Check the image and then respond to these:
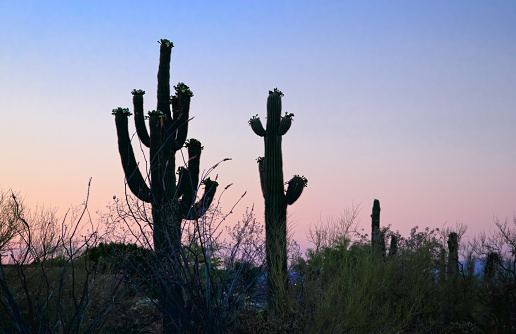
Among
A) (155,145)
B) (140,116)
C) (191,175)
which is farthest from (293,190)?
(140,116)

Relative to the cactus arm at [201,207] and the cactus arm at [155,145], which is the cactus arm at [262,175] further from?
the cactus arm at [155,145]

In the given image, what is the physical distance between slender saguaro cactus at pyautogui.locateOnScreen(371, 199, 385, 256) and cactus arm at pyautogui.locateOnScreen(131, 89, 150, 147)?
644cm

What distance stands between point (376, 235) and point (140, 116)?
7747 mm

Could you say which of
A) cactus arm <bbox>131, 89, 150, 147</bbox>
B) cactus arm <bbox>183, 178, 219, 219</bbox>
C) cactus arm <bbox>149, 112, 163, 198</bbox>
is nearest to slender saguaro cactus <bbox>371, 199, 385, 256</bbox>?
cactus arm <bbox>183, 178, 219, 219</bbox>

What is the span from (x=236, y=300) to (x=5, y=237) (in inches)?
330

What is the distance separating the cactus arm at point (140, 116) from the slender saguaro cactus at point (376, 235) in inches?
253

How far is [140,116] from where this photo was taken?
1459 cm

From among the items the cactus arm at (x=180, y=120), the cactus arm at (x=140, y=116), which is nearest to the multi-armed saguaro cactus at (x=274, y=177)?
the cactus arm at (x=180, y=120)

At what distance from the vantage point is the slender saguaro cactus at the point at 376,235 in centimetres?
1552

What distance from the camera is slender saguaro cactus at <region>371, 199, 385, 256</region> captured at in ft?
50.9

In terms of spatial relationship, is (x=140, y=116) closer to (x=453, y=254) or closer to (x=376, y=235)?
(x=376, y=235)

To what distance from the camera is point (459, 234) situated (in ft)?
55.4

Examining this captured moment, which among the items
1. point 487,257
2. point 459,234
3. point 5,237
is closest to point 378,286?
point 487,257

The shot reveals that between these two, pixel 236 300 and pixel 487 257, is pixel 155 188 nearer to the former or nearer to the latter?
pixel 236 300
